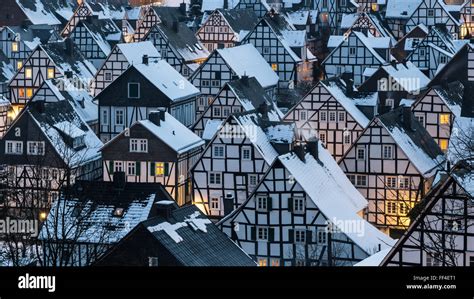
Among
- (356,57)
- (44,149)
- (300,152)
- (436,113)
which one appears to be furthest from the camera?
(356,57)

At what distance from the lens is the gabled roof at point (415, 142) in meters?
51.6

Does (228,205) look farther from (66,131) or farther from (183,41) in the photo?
(183,41)

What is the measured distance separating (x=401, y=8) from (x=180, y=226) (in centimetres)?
7176

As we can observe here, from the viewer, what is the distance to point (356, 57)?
8331cm

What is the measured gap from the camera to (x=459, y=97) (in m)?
61.0

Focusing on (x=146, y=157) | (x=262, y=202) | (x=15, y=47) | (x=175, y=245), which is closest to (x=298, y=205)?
(x=262, y=202)

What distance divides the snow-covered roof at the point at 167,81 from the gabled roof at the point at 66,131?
5160 millimetres

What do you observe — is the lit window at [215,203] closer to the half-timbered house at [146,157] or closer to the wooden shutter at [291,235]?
the half-timbered house at [146,157]

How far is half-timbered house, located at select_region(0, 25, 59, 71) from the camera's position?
89875 mm

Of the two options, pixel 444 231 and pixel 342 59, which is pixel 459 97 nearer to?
pixel 342 59

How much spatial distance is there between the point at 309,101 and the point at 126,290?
49630 mm

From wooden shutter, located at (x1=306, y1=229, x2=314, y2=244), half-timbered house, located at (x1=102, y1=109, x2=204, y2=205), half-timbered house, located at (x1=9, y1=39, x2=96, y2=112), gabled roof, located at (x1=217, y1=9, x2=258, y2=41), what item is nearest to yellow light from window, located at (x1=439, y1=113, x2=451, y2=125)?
half-timbered house, located at (x1=102, y1=109, x2=204, y2=205)

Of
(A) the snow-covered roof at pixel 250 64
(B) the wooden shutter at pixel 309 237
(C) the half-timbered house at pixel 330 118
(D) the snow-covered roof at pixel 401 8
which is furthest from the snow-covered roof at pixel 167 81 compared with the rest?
(D) the snow-covered roof at pixel 401 8

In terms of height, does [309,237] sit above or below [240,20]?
below
